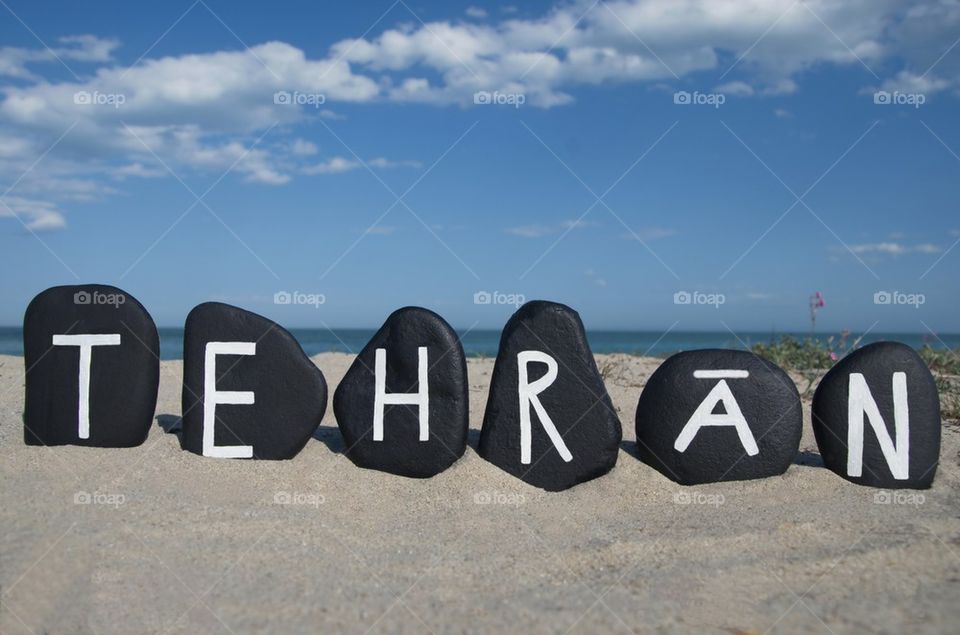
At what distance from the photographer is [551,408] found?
4996 millimetres

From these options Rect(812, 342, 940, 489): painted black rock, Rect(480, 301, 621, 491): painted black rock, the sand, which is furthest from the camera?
Rect(480, 301, 621, 491): painted black rock

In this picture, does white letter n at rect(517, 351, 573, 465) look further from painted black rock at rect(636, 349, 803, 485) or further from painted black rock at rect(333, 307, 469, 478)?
painted black rock at rect(636, 349, 803, 485)

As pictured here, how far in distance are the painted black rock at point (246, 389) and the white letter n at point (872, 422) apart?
3.26 metres

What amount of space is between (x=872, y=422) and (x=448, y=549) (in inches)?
109

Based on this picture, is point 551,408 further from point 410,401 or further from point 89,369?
point 89,369

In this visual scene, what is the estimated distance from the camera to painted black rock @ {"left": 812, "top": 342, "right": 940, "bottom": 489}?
4.85m

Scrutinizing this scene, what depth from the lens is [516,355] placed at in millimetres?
5031

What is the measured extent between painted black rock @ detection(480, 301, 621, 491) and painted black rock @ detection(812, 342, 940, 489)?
1376 millimetres

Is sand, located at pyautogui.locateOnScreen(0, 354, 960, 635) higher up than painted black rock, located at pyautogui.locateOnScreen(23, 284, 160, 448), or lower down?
lower down

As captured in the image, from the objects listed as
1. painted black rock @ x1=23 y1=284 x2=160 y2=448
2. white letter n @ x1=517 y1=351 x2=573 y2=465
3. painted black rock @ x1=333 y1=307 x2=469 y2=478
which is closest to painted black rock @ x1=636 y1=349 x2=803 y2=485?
white letter n @ x1=517 y1=351 x2=573 y2=465

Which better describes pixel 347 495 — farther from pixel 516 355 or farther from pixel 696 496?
pixel 696 496

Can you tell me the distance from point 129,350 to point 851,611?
4.43m

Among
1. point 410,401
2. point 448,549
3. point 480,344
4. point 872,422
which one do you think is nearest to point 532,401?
point 410,401

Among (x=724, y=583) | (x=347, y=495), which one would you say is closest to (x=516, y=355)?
(x=347, y=495)
